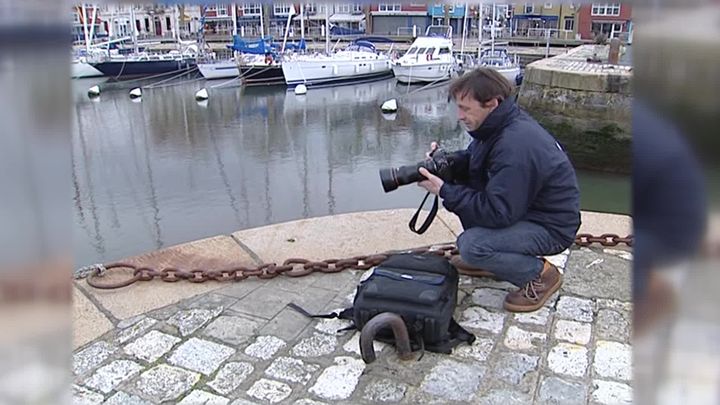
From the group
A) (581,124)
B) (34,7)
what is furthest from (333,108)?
(34,7)

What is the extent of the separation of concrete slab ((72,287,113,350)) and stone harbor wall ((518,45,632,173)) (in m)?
11.2

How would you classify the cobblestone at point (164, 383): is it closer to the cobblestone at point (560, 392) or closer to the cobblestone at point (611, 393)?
the cobblestone at point (560, 392)

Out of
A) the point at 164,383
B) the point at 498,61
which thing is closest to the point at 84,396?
the point at 164,383

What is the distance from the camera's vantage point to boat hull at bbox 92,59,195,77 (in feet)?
90.6

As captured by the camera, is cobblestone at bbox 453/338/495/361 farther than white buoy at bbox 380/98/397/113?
No

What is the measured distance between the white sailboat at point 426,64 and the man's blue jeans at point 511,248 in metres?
23.5

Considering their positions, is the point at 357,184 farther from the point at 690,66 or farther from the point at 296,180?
the point at 690,66

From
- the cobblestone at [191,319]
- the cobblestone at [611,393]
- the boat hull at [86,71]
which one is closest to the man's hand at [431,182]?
the cobblestone at [611,393]

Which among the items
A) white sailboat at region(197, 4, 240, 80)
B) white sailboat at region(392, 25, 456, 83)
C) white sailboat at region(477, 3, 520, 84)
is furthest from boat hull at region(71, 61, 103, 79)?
white sailboat at region(477, 3, 520, 84)

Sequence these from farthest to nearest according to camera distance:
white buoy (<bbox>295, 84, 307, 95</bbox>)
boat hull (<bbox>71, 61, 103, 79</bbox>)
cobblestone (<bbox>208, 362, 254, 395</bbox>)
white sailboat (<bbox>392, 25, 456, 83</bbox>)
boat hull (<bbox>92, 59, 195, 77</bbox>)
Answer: boat hull (<bbox>92, 59, 195, 77</bbox>)
boat hull (<bbox>71, 61, 103, 79</bbox>)
white sailboat (<bbox>392, 25, 456, 83</bbox>)
white buoy (<bbox>295, 84, 307, 95</bbox>)
cobblestone (<bbox>208, 362, 254, 395</bbox>)

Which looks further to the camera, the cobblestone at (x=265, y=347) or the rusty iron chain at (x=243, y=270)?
the rusty iron chain at (x=243, y=270)

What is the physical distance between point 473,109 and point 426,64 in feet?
77.6

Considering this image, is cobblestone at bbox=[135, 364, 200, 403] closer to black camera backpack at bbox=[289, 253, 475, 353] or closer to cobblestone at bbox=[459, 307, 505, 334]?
black camera backpack at bbox=[289, 253, 475, 353]

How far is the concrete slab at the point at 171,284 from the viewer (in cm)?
302
